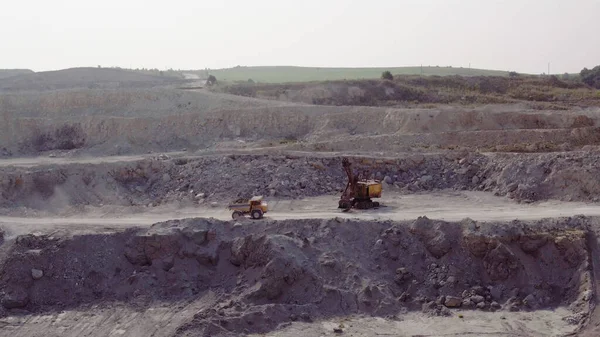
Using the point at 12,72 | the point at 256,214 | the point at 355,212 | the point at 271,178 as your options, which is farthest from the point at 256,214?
the point at 12,72

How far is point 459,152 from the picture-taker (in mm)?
32188

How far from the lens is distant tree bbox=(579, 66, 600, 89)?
68438mm

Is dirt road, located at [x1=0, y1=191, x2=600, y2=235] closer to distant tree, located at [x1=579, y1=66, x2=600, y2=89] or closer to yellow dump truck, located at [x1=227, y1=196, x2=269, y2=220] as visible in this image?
yellow dump truck, located at [x1=227, y1=196, x2=269, y2=220]

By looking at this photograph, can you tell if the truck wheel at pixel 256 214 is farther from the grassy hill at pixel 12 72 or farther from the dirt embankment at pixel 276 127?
the grassy hill at pixel 12 72

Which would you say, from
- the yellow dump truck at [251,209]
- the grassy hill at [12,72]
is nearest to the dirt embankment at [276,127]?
the yellow dump truck at [251,209]

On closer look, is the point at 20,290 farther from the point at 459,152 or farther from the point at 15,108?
the point at 15,108

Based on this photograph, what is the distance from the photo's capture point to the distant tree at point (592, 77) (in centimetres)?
6844

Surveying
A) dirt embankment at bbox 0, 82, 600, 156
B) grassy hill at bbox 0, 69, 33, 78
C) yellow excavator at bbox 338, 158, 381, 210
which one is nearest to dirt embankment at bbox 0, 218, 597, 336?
yellow excavator at bbox 338, 158, 381, 210

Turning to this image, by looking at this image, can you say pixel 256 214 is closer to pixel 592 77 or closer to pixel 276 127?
pixel 276 127

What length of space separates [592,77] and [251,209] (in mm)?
56646

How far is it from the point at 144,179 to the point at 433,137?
1547 centimetres

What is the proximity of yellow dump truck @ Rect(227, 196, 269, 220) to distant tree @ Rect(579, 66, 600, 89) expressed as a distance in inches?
2121

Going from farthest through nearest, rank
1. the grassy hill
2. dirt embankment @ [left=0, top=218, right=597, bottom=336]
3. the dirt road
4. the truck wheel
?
the grassy hill, the truck wheel, the dirt road, dirt embankment @ [left=0, top=218, right=597, bottom=336]

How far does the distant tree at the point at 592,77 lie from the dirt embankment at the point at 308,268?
51.2m
